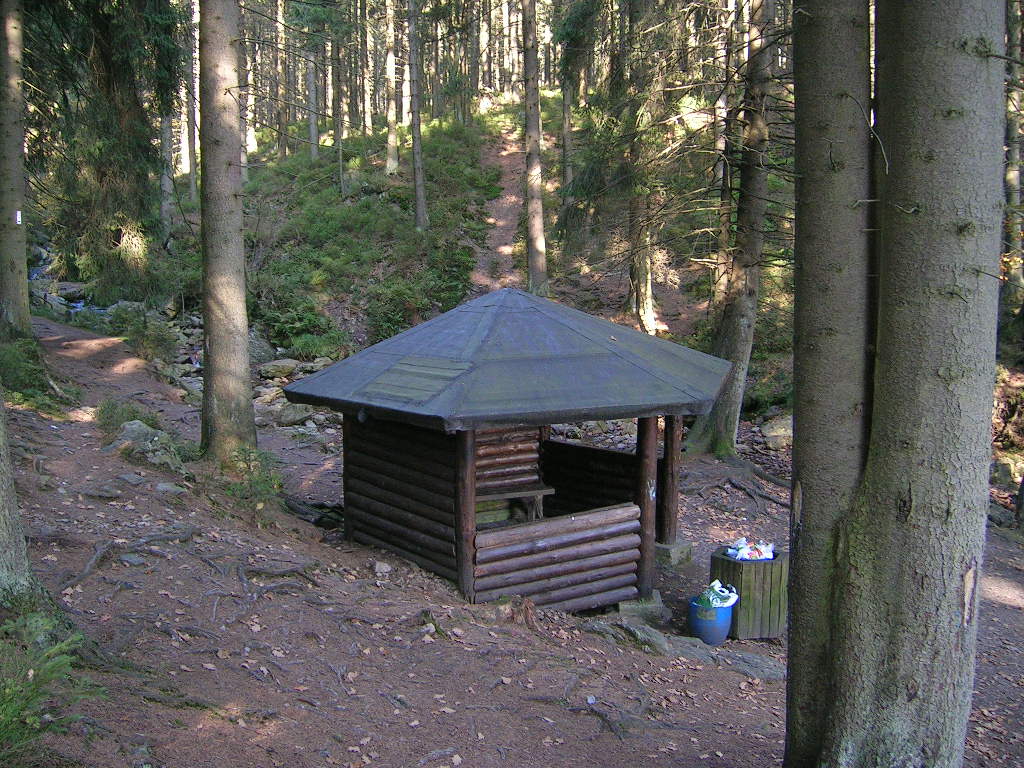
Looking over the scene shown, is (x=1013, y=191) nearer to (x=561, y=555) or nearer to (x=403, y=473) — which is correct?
(x=561, y=555)

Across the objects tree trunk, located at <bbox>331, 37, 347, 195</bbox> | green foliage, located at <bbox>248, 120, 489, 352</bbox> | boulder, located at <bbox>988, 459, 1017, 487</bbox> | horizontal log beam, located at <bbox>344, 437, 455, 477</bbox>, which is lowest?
boulder, located at <bbox>988, 459, 1017, 487</bbox>

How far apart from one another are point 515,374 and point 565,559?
2056mm

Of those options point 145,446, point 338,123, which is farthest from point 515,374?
point 338,123

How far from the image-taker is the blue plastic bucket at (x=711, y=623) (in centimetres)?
783

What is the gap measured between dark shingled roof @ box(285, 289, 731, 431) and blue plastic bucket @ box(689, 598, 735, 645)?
6.74 ft

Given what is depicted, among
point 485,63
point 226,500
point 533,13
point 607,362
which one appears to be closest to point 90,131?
point 226,500

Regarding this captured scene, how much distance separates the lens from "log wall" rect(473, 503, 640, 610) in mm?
7742

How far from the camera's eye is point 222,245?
9.54 metres

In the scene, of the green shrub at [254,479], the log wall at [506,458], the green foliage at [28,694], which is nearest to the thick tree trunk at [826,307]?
the green foliage at [28,694]

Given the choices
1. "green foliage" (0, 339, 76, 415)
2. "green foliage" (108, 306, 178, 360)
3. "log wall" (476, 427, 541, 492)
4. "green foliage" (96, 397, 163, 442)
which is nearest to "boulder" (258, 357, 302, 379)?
"green foliage" (108, 306, 178, 360)

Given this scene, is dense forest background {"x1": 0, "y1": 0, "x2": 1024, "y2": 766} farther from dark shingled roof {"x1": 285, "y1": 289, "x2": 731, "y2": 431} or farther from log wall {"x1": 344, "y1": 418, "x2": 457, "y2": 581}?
dark shingled roof {"x1": 285, "y1": 289, "x2": 731, "y2": 431}

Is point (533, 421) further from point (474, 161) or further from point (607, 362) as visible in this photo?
point (474, 161)

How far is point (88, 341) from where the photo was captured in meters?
17.7

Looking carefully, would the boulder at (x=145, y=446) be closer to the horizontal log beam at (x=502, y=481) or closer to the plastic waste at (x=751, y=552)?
the horizontal log beam at (x=502, y=481)
